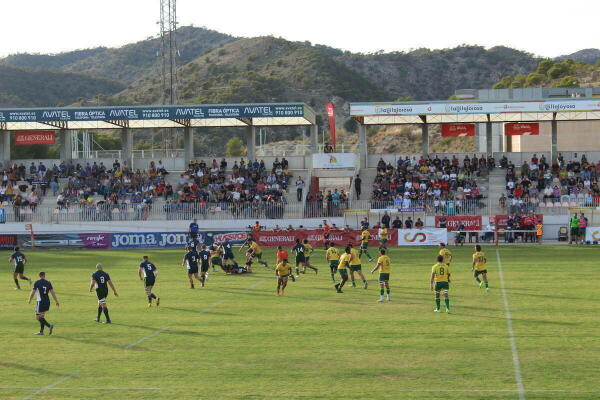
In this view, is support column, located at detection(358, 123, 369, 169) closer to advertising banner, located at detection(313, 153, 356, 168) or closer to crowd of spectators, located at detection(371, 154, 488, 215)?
crowd of spectators, located at detection(371, 154, 488, 215)

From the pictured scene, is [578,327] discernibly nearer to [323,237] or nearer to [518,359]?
[518,359]

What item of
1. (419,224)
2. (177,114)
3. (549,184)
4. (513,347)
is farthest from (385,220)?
(513,347)

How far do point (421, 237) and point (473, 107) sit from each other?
12.5m

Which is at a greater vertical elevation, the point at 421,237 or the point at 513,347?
the point at 421,237

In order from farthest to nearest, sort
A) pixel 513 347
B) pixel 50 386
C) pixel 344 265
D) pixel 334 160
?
pixel 334 160 < pixel 344 265 < pixel 513 347 < pixel 50 386

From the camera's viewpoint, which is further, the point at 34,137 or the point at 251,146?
the point at 34,137

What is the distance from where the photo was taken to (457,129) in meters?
57.4

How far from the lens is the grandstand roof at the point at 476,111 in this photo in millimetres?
53344

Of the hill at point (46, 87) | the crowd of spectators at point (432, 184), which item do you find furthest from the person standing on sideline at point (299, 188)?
the hill at point (46, 87)

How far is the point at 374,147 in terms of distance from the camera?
12650 cm

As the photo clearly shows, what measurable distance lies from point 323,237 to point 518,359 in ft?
98.2

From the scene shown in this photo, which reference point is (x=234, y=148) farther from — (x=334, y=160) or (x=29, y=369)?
(x=29, y=369)

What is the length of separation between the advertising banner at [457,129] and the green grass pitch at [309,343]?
2753cm

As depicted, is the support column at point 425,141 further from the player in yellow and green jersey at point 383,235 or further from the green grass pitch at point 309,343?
the green grass pitch at point 309,343
